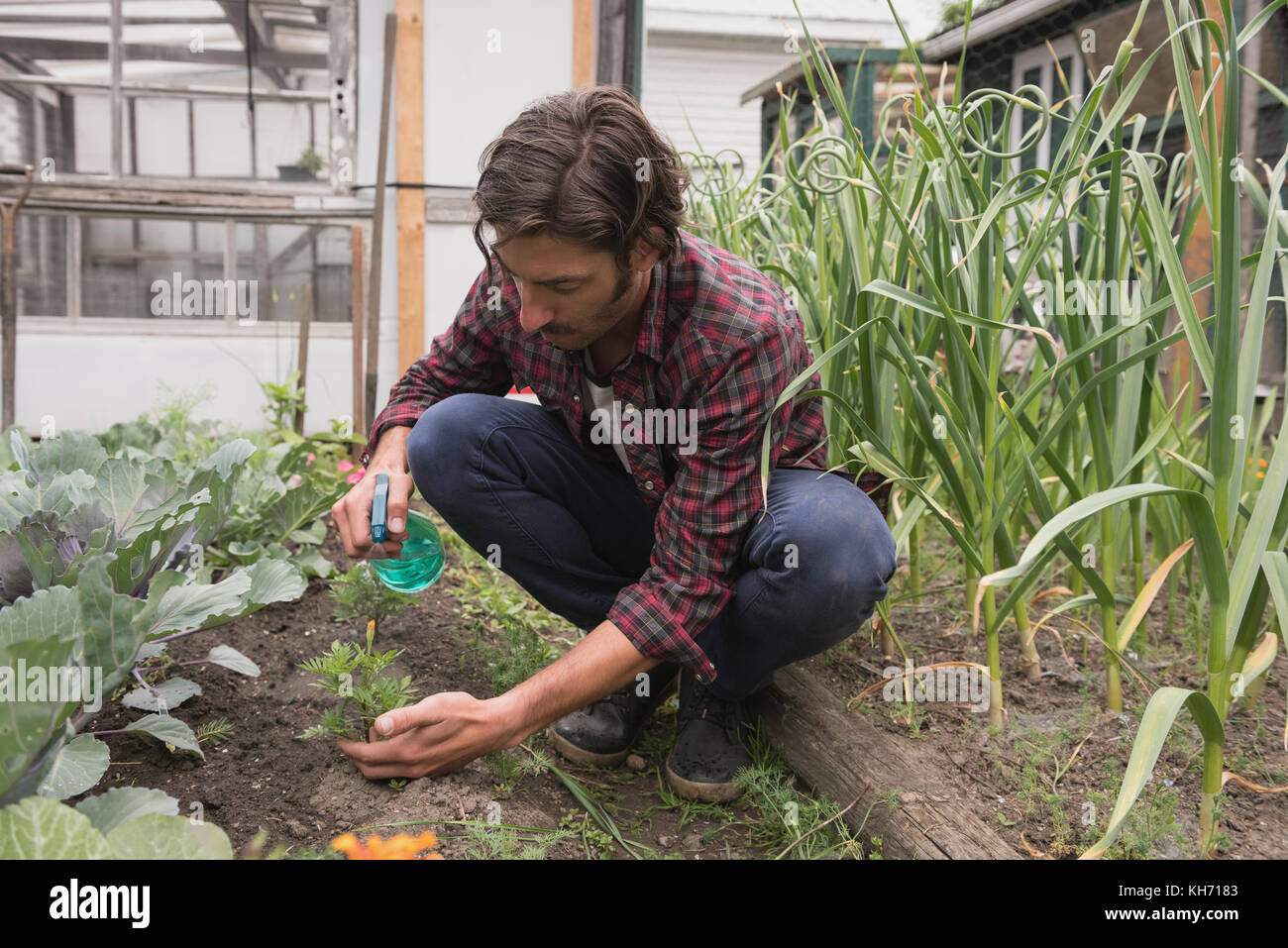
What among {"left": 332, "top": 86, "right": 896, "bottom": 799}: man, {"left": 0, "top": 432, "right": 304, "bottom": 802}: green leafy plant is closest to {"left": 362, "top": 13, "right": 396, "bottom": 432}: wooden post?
{"left": 0, "top": 432, "right": 304, "bottom": 802}: green leafy plant

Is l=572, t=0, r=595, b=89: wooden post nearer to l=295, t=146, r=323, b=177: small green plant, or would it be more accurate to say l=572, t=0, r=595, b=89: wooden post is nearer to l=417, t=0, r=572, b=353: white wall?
l=417, t=0, r=572, b=353: white wall

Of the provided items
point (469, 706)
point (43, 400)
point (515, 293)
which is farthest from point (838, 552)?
point (43, 400)

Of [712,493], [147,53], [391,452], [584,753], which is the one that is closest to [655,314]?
[712,493]

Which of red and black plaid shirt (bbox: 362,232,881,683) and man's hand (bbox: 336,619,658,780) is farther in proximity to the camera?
red and black plaid shirt (bbox: 362,232,881,683)

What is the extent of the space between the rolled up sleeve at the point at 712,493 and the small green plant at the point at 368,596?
2.09 ft

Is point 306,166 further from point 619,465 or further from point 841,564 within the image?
point 841,564

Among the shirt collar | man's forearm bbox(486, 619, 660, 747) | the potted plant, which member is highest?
the potted plant

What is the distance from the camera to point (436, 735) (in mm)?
1231

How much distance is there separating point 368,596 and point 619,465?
1.83ft

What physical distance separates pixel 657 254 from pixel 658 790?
90 cm

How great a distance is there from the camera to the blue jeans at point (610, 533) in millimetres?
1448

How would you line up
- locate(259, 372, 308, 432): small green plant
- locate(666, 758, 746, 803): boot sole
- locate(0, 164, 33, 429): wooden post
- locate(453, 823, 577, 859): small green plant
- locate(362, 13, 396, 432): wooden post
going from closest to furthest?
locate(453, 823, 577, 859): small green plant < locate(666, 758, 746, 803): boot sole < locate(259, 372, 308, 432): small green plant < locate(0, 164, 33, 429): wooden post < locate(362, 13, 396, 432): wooden post

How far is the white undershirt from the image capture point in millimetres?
1631
